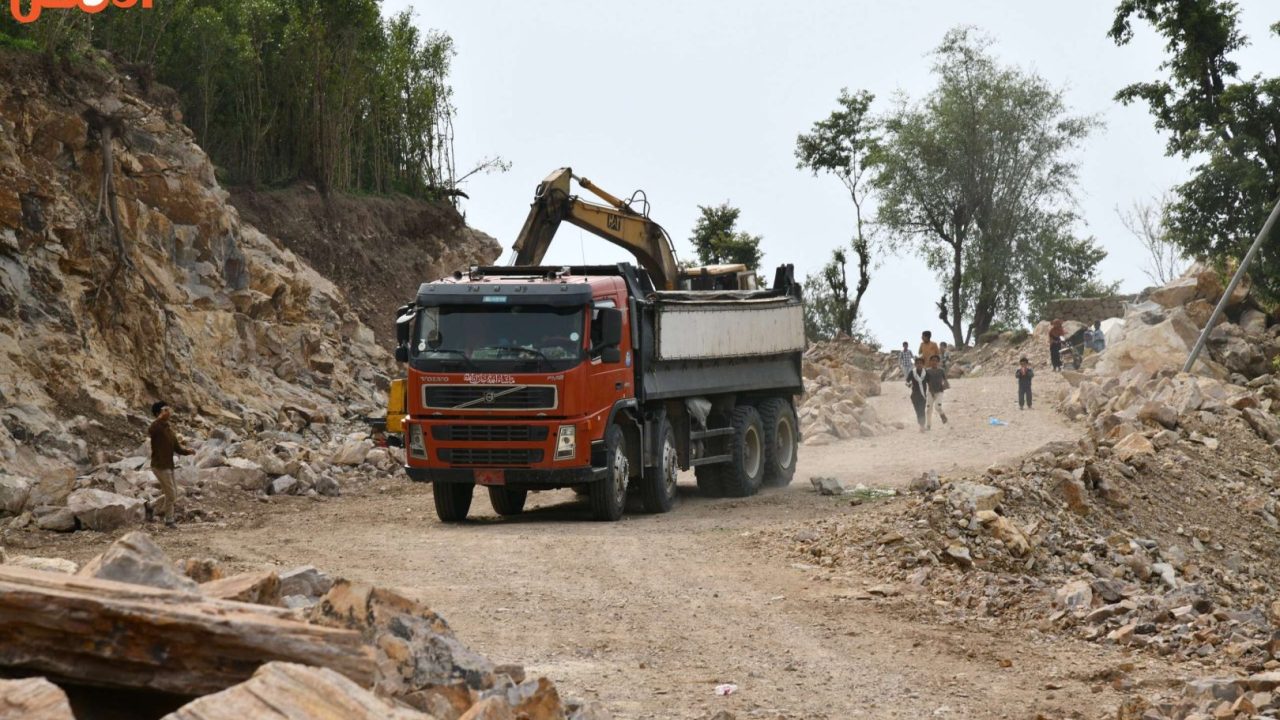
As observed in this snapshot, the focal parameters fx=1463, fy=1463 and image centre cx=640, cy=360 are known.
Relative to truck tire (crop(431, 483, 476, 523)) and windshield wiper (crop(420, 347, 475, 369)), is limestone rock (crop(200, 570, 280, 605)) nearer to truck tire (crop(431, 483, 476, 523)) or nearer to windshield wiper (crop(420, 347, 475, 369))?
windshield wiper (crop(420, 347, 475, 369))

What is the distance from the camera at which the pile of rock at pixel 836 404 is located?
3070 cm

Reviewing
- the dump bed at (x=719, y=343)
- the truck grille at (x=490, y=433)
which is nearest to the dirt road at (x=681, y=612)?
the truck grille at (x=490, y=433)

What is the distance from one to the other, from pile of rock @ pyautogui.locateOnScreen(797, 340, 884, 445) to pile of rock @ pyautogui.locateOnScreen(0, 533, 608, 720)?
76.9ft

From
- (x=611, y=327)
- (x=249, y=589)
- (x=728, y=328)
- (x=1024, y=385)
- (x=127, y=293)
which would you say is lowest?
(x=249, y=589)

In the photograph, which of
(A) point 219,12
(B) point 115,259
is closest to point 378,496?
(B) point 115,259

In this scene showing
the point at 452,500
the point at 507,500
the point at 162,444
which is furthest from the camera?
the point at 507,500

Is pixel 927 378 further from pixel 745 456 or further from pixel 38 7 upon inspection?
pixel 38 7

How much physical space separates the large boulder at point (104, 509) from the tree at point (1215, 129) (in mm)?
27507

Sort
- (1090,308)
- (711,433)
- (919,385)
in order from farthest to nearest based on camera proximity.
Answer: (1090,308) → (919,385) → (711,433)

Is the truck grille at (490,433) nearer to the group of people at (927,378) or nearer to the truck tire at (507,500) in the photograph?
the truck tire at (507,500)

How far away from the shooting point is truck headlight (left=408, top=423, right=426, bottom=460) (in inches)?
677

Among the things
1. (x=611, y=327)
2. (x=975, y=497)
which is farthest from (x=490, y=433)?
(x=975, y=497)

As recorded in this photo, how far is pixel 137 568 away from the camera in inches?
267

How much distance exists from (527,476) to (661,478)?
2.38 m
